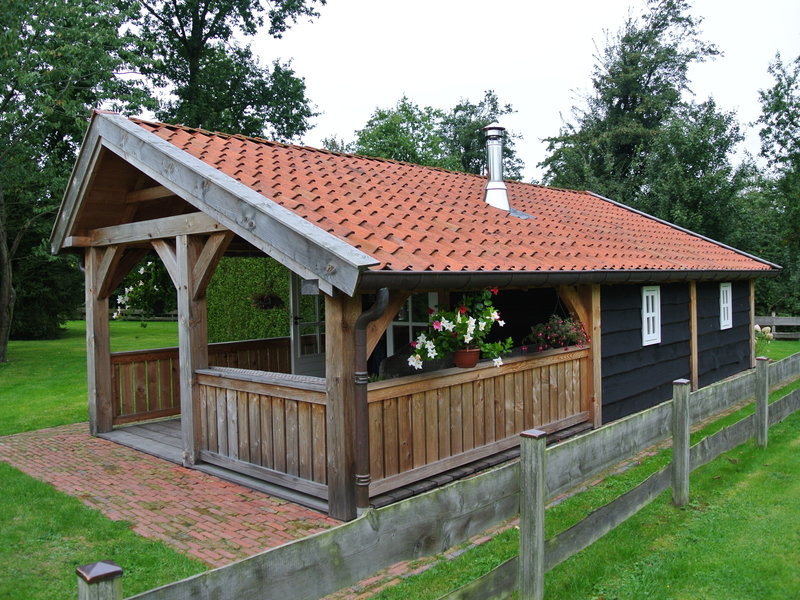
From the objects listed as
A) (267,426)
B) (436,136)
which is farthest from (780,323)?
(436,136)

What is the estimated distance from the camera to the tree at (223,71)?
2255 cm

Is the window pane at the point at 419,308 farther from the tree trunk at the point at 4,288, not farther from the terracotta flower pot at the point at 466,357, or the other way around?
the tree trunk at the point at 4,288

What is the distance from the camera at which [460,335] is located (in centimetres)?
543

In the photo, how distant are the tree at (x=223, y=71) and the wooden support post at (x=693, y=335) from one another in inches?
690

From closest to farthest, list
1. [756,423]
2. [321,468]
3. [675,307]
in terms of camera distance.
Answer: [321,468], [756,423], [675,307]

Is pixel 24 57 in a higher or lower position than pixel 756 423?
higher

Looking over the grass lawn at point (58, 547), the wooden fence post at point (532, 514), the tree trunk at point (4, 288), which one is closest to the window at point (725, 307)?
the wooden fence post at point (532, 514)

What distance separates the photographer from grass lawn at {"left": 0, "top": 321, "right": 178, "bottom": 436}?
921cm

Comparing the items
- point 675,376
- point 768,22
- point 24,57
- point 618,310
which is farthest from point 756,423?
point 768,22

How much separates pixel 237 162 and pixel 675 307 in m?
6.71

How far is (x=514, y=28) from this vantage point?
29625 mm

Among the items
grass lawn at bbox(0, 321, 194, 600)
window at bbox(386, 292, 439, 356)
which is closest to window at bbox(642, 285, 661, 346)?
window at bbox(386, 292, 439, 356)

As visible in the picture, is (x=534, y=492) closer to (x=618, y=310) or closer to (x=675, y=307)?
(x=618, y=310)

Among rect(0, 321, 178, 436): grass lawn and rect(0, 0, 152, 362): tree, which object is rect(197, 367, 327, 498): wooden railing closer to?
rect(0, 321, 178, 436): grass lawn
